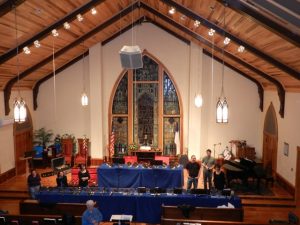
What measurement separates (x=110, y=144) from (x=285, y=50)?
881 cm

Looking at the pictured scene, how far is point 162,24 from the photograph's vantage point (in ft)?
42.8

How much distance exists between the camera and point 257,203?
9.95m

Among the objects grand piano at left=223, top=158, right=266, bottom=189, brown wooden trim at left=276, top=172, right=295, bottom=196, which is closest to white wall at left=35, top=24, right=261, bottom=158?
brown wooden trim at left=276, top=172, right=295, bottom=196

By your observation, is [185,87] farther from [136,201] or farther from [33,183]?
[33,183]

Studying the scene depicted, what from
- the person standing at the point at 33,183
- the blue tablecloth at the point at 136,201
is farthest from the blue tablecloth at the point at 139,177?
the person standing at the point at 33,183

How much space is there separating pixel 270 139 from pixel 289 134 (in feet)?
6.88

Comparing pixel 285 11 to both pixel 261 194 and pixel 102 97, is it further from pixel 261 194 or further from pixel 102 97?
pixel 102 97

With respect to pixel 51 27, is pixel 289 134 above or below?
below

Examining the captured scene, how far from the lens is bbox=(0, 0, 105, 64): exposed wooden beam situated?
857 centimetres

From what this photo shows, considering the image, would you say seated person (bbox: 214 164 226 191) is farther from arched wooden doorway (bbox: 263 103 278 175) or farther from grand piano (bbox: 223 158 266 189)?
arched wooden doorway (bbox: 263 103 278 175)

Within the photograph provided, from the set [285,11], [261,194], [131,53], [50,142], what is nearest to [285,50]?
[285,11]

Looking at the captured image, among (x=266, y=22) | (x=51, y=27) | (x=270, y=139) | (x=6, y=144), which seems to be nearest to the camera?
(x=266, y=22)

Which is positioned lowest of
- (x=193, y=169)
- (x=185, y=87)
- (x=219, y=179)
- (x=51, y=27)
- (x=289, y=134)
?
(x=219, y=179)

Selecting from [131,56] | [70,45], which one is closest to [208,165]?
[131,56]
